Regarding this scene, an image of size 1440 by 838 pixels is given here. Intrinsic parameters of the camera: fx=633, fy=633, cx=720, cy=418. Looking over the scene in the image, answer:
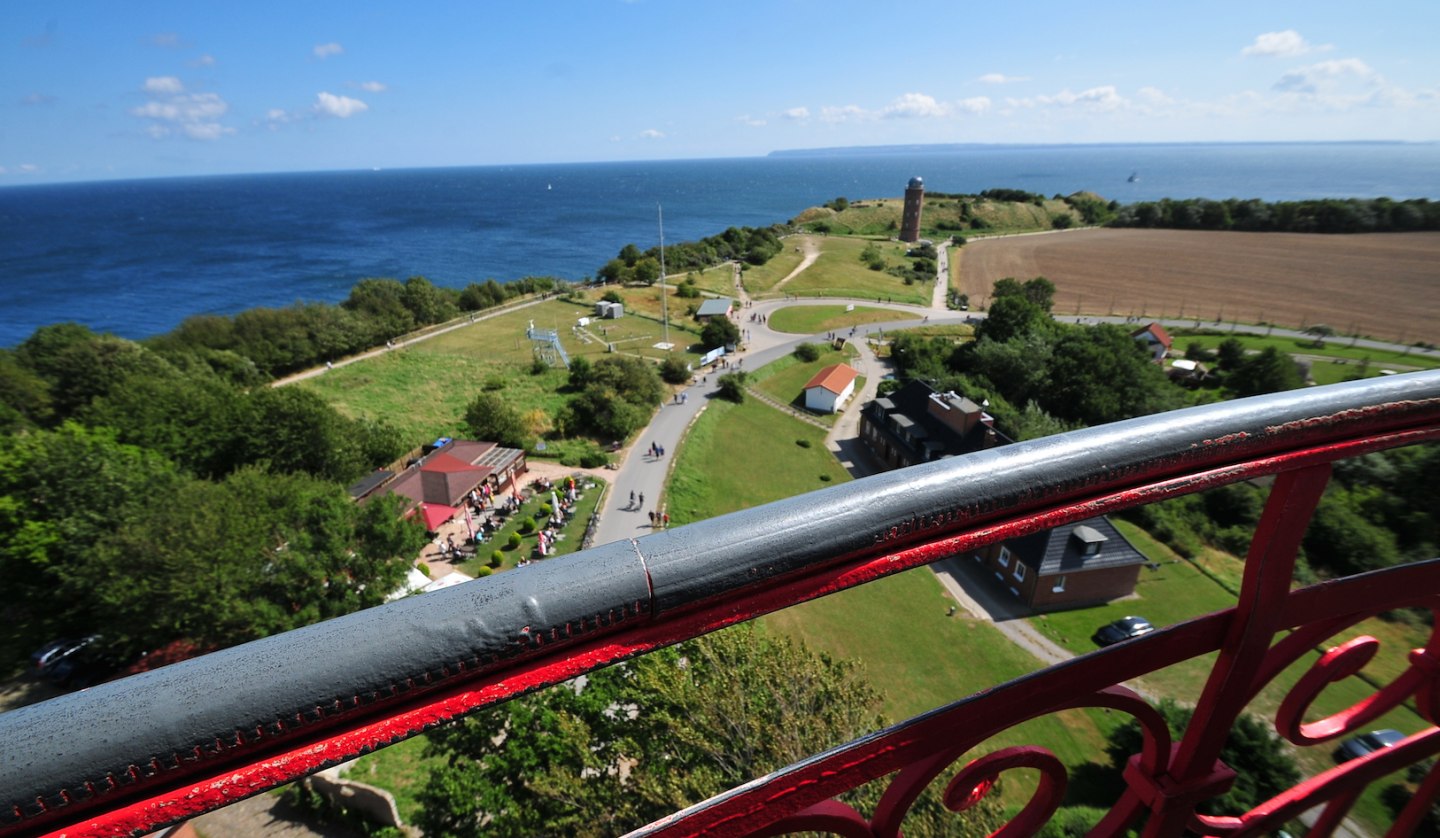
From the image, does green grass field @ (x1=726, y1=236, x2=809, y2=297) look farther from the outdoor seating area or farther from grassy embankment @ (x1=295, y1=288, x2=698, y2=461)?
the outdoor seating area

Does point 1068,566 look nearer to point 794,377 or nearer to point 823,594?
point 823,594

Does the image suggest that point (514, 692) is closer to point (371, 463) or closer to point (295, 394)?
point (295, 394)

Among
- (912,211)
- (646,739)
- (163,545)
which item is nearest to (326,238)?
(912,211)

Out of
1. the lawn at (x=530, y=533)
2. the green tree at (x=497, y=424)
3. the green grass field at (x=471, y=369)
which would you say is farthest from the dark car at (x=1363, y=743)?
the green tree at (x=497, y=424)

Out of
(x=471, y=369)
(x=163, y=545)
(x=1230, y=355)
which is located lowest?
(x=471, y=369)

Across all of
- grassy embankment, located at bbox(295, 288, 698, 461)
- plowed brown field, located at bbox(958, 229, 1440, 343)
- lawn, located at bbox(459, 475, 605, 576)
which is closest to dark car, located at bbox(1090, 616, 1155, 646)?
lawn, located at bbox(459, 475, 605, 576)

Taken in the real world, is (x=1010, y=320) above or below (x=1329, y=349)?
above
